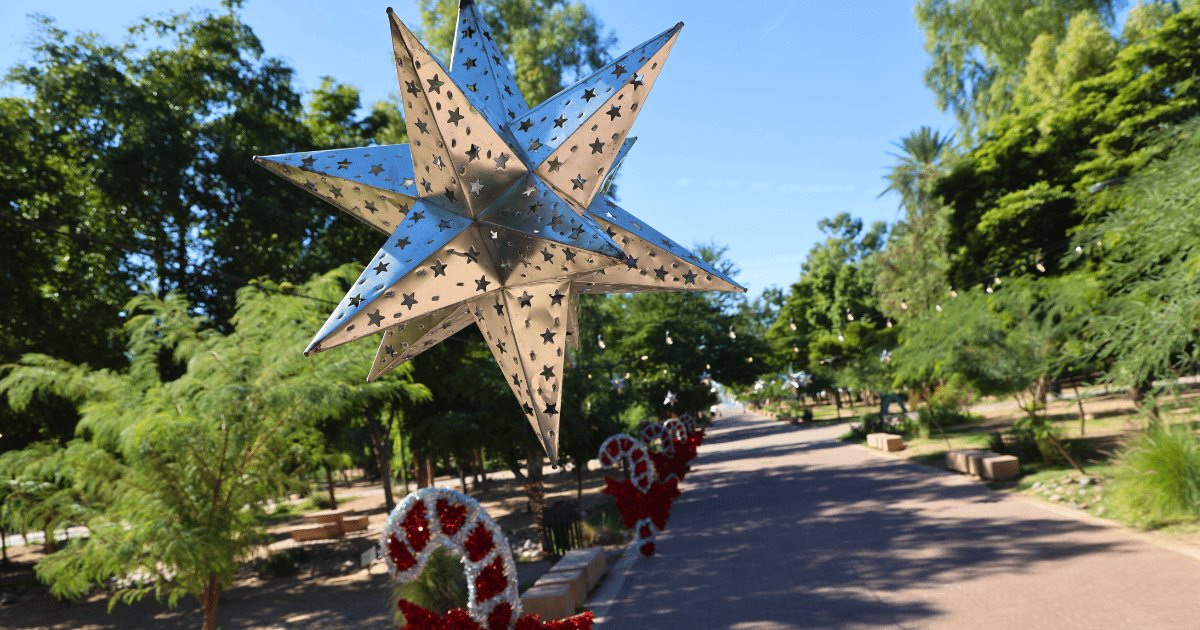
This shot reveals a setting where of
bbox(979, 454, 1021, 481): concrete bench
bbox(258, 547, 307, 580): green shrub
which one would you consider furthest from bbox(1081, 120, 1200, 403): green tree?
bbox(258, 547, 307, 580): green shrub

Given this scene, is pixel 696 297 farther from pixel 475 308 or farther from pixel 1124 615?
pixel 475 308

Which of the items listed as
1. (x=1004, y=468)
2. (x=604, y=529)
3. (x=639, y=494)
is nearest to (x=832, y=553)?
(x=639, y=494)

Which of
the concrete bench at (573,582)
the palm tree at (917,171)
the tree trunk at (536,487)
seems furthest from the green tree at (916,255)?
the concrete bench at (573,582)

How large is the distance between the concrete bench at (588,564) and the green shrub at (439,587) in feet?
4.50

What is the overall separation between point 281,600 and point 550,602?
780 centimetres

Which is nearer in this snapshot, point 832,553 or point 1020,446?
point 832,553

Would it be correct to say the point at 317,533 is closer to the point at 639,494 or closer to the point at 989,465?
the point at 639,494

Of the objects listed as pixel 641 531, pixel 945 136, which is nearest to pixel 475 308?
pixel 641 531

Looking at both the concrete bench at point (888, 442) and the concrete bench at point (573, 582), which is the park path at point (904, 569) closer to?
the concrete bench at point (573, 582)

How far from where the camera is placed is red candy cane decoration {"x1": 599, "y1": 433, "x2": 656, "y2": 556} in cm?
1370

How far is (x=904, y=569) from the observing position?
10.2 meters

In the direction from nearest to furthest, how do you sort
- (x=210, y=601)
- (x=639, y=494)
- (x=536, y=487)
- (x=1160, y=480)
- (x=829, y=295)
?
1. (x=210, y=601)
2. (x=1160, y=480)
3. (x=639, y=494)
4. (x=536, y=487)
5. (x=829, y=295)

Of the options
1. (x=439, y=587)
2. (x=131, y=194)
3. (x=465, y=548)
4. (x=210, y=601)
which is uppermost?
(x=131, y=194)

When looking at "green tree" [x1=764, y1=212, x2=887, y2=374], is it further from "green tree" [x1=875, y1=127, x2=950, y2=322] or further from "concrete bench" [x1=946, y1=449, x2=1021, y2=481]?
"concrete bench" [x1=946, y1=449, x2=1021, y2=481]
